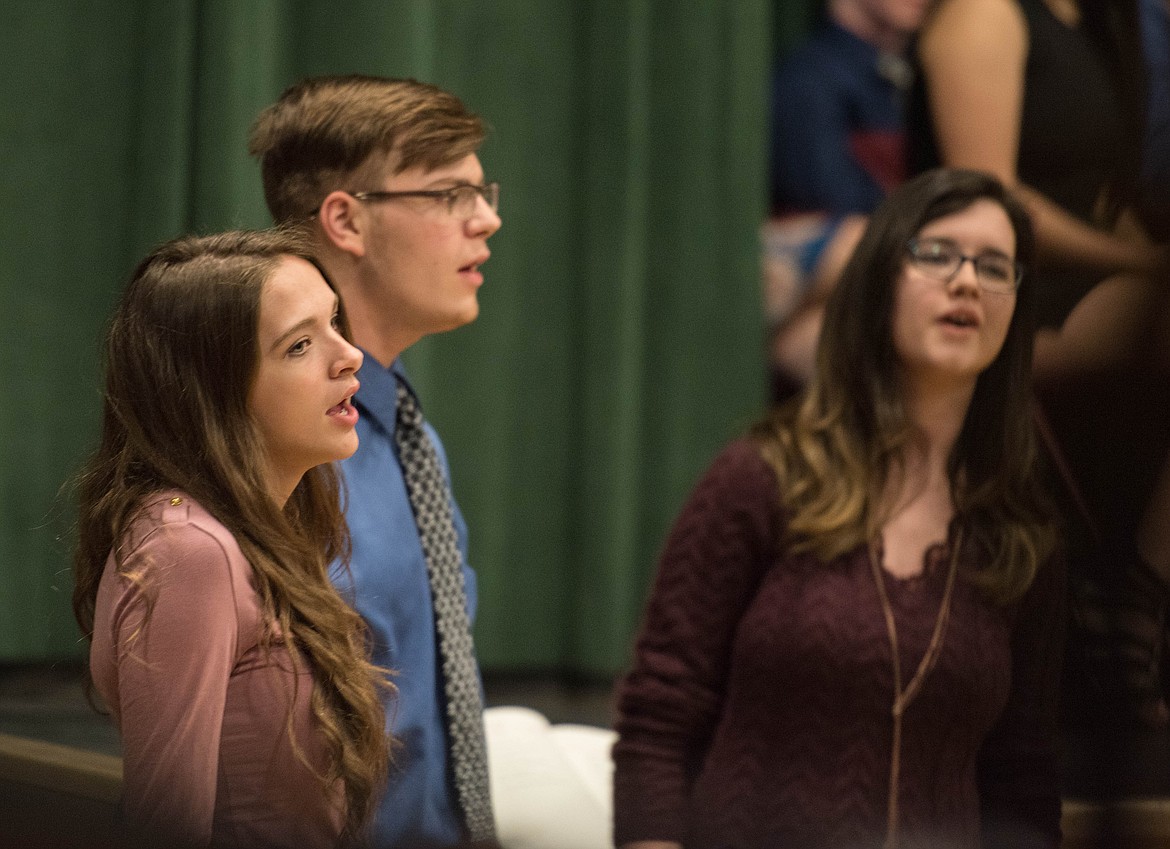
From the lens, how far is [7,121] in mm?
1909

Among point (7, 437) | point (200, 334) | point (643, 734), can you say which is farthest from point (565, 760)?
point (200, 334)

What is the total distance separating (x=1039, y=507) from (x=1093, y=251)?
0.20 metres

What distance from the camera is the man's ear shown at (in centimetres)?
90

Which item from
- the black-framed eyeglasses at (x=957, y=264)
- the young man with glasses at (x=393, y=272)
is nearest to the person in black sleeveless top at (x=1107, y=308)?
the black-framed eyeglasses at (x=957, y=264)

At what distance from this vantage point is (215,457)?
75 cm

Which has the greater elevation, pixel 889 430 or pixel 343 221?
pixel 343 221

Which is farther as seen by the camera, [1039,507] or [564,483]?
[564,483]

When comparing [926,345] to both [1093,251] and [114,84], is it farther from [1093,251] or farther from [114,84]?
[114,84]

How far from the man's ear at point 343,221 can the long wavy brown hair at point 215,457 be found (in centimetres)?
11

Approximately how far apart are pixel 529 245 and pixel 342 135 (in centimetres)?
165

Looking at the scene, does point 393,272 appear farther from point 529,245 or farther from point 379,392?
point 529,245

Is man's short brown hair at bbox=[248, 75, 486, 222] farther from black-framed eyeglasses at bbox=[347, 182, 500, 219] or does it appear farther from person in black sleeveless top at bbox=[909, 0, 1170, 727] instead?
person in black sleeveless top at bbox=[909, 0, 1170, 727]

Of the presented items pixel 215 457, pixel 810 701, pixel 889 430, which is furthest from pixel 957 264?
pixel 215 457

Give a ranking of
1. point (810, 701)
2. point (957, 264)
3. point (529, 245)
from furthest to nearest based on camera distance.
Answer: point (529, 245), point (810, 701), point (957, 264)
